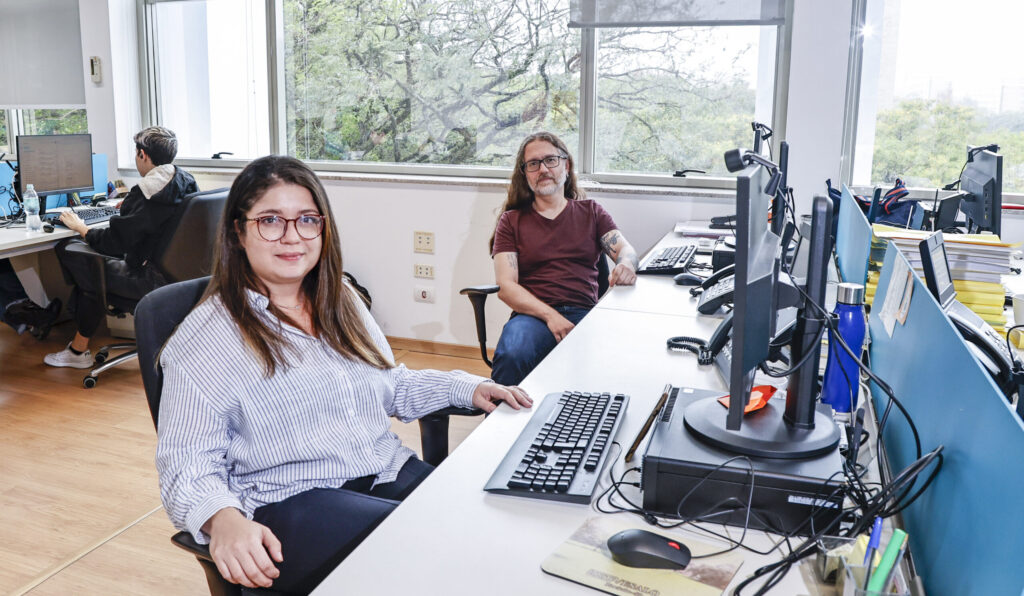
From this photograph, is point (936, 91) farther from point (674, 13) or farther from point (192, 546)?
point (192, 546)

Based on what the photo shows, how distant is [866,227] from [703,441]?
111cm

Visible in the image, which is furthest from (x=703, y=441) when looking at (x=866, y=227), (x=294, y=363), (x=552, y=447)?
(x=866, y=227)

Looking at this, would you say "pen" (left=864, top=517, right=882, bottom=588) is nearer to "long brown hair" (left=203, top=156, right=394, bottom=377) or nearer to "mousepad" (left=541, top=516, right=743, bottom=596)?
"mousepad" (left=541, top=516, right=743, bottom=596)

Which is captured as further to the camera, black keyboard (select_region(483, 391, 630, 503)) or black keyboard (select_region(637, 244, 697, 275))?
black keyboard (select_region(637, 244, 697, 275))

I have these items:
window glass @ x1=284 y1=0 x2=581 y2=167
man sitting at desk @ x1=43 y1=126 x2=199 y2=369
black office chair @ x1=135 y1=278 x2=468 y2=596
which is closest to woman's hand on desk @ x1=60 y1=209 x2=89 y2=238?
man sitting at desk @ x1=43 y1=126 x2=199 y2=369

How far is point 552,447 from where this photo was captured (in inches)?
51.3

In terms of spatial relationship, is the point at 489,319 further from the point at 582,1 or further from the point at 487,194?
the point at 582,1

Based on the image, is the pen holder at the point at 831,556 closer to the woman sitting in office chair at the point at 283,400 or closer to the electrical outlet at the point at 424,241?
the woman sitting in office chair at the point at 283,400

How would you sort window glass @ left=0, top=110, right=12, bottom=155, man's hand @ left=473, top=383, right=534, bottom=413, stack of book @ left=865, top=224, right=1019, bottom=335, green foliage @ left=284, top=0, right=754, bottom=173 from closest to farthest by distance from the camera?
man's hand @ left=473, top=383, right=534, bottom=413 → stack of book @ left=865, top=224, right=1019, bottom=335 → green foliage @ left=284, top=0, right=754, bottom=173 → window glass @ left=0, top=110, right=12, bottom=155

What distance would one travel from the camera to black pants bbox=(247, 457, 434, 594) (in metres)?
1.25

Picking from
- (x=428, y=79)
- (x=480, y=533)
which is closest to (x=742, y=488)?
(x=480, y=533)

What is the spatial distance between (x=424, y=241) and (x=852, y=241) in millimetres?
2328

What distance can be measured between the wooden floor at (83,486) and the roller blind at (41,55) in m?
1.98

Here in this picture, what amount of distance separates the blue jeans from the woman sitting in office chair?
80 centimetres
